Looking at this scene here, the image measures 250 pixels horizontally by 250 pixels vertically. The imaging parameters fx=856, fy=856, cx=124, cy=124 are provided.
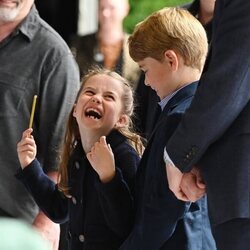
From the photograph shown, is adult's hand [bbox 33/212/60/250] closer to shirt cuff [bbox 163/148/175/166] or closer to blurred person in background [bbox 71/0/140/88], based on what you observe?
shirt cuff [bbox 163/148/175/166]

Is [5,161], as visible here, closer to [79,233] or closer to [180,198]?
[79,233]

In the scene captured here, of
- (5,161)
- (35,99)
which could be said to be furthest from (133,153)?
(5,161)

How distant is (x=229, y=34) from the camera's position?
2.23m

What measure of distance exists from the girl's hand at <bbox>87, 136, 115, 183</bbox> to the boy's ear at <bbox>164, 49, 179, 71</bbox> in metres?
0.32

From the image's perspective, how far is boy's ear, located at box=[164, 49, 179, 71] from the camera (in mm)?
2551

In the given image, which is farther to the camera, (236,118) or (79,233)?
(79,233)

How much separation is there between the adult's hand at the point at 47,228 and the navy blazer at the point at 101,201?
0.43 metres

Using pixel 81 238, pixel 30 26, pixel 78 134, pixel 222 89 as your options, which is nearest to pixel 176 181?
pixel 222 89

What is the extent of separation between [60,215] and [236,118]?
3.18 ft

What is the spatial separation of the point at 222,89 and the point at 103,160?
0.57 meters

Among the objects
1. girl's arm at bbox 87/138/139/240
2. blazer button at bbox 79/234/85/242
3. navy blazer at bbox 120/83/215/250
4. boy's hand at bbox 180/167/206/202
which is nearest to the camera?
boy's hand at bbox 180/167/206/202

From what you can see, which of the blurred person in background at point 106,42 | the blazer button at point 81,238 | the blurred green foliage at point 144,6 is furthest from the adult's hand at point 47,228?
the blurred green foliage at point 144,6

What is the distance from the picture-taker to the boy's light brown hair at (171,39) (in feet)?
8.39

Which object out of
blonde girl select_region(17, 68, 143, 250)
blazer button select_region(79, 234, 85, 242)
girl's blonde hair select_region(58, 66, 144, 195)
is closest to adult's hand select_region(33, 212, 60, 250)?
blonde girl select_region(17, 68, 143, 250)
